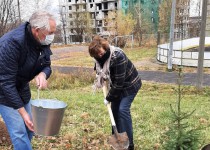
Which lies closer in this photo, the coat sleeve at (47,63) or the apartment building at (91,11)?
the coat sleeve at (47,63)

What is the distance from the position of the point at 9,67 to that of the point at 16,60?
0.09 metres

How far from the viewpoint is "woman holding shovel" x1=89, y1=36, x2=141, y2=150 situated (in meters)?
3.79

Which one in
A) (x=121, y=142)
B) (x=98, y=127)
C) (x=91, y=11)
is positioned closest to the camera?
(x=121, y=142)

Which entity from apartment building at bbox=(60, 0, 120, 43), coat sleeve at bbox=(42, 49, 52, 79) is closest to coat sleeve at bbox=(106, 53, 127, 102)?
coat sleeve at bbox=(42, 49, 52, 79)

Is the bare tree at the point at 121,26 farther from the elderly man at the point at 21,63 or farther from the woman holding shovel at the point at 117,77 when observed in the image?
the elderly man at the point at 21,63

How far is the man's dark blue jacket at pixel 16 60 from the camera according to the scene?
2.74 meters

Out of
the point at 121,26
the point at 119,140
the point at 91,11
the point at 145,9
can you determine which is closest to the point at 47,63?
the point at 119,140

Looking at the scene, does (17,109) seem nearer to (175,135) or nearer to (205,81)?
(175,135)

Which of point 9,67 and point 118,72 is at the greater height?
point 9,67

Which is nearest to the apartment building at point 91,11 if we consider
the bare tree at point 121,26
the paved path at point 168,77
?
the bare tree at point 121,26

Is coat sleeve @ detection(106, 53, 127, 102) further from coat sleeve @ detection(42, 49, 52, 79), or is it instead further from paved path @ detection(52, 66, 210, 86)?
paved path @ detection(52, 66, 210, 86)

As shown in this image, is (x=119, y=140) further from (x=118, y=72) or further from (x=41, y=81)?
(x=41, y=81)

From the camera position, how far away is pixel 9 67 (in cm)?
274

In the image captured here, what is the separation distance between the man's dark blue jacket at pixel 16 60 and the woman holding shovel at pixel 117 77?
86 centimetres
